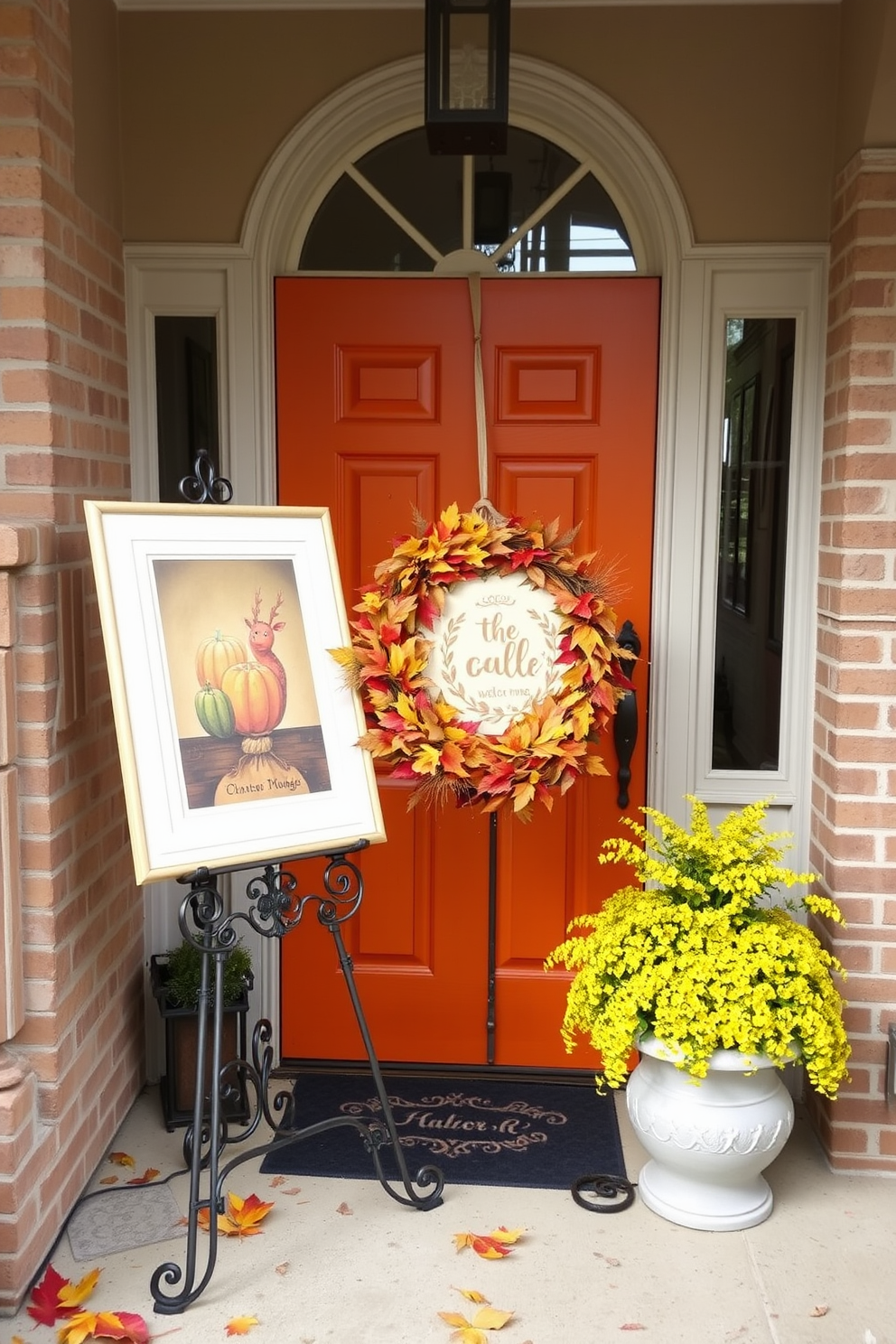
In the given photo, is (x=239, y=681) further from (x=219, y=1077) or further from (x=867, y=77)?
(x=867, y=77)

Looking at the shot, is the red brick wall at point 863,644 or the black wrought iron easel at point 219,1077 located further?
the red brick wall at point 863,644

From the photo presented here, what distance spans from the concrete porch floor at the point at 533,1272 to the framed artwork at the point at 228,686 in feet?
2.73

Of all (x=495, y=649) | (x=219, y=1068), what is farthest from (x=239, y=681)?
(x=219, y=1068)

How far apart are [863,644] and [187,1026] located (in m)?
1.82

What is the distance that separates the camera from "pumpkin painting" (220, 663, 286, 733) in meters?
2.37

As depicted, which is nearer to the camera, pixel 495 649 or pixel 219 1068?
pixel 219 1068

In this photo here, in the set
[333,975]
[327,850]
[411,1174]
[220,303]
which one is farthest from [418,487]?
[411,1174]

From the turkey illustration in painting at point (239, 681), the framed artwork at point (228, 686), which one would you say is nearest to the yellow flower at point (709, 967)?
the framed artwork at point (228, 686)

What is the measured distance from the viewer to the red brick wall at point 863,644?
2689 mm

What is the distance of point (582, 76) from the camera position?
2.93 meters

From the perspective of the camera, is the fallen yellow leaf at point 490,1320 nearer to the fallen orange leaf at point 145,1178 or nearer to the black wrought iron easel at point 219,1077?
the black wrought iron easel at point 219,1077

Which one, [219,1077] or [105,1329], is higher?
[219,1077]

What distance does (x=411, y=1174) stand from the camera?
2.75 metres

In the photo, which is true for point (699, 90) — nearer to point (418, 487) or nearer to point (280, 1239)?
point (418, 487)
